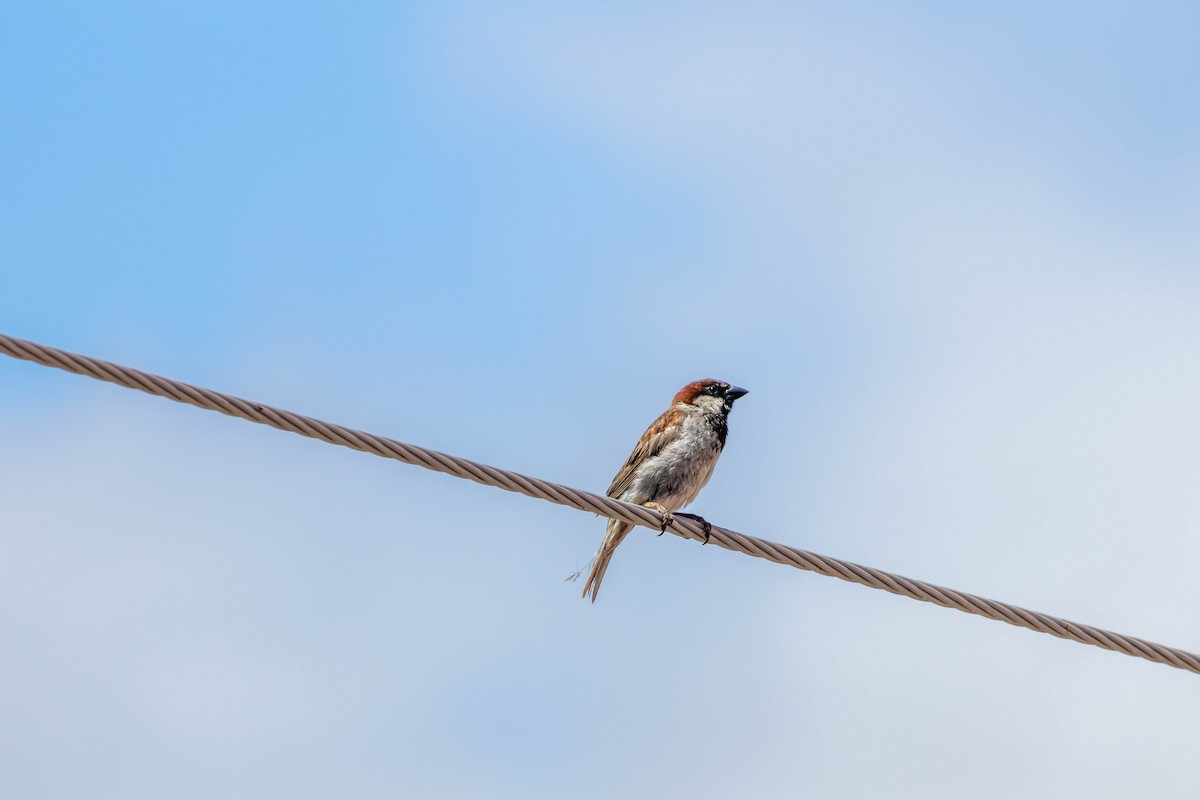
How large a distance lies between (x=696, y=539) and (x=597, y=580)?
9.21 ft

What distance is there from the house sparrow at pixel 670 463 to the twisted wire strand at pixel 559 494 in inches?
102

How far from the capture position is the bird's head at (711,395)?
9695 millimetres

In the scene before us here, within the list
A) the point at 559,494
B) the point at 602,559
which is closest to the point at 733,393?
the point at 602,559

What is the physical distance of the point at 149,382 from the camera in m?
4.55

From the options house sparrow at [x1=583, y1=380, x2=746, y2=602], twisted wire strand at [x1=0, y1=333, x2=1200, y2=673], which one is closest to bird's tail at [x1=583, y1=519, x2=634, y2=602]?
house sparrow at [x1=583, y1=380, x2=746, y2=602]

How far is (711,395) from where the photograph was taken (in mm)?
9781

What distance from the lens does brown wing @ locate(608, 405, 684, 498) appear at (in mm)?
9336

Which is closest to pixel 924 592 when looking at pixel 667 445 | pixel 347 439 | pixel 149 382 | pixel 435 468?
pixel 435 468

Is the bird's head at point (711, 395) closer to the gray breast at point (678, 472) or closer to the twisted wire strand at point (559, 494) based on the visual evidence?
the gray breast at point (678, 472)

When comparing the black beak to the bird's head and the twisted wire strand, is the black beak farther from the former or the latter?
the twisted wire strand

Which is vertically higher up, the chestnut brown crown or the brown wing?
the chestnut brown crown

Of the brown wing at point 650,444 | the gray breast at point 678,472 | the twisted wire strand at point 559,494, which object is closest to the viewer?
the twisted wire strand at point 559,494

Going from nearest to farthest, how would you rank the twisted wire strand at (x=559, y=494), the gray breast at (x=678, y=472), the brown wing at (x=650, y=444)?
the twisted wire strand at (x=559, y=494) → the gray breast at (x=678, y=472) → the brown wing at (x=650, y=444)

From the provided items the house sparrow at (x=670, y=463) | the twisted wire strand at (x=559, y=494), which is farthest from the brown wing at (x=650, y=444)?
the twisted wire strand at (x=559, y=494)
